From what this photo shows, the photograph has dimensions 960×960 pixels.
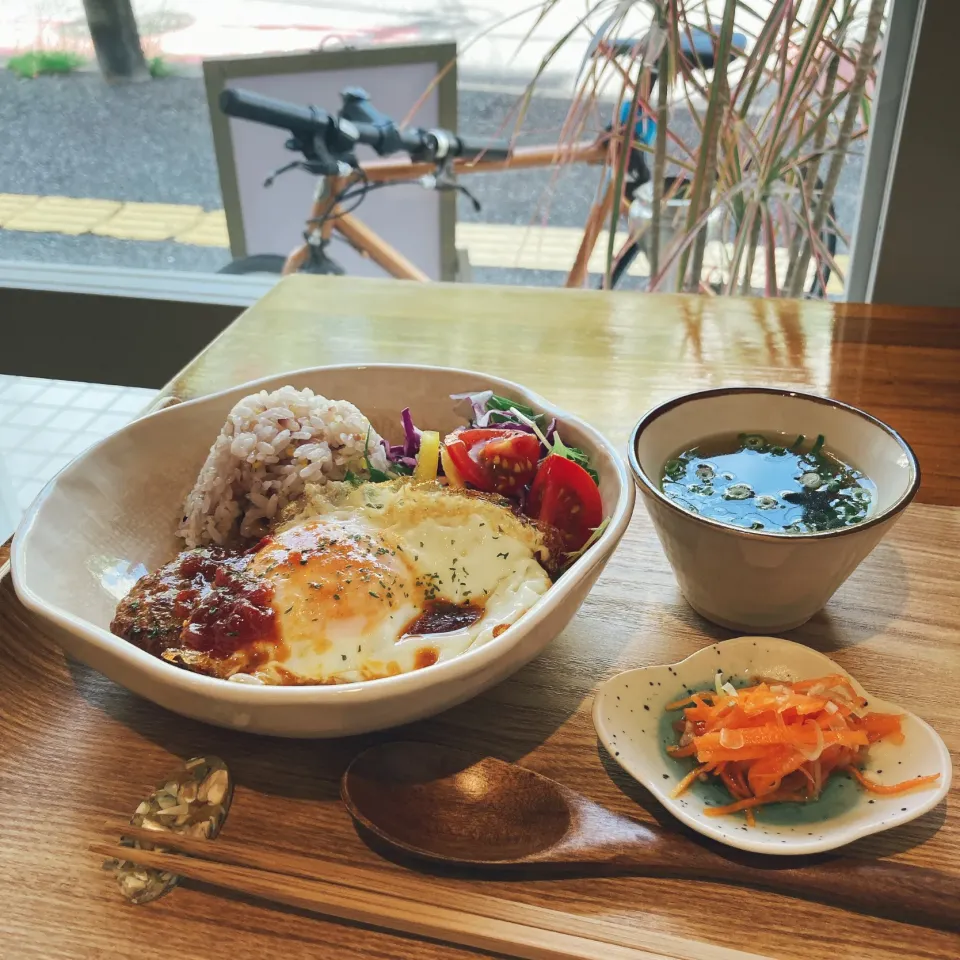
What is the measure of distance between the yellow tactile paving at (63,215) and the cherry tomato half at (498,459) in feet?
8.51

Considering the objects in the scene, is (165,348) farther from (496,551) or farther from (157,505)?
(496,551)

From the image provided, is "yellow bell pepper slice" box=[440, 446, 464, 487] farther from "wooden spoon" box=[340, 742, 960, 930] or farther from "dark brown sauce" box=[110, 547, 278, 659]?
"wooden spoon" box=[340, 742, 960, 930]

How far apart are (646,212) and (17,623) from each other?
2326mm

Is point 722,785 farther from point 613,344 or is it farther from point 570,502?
point 613,344

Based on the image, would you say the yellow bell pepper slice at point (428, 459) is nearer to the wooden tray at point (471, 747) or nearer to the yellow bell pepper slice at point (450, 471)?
the yellow bell pepper slice at point (450, 471)

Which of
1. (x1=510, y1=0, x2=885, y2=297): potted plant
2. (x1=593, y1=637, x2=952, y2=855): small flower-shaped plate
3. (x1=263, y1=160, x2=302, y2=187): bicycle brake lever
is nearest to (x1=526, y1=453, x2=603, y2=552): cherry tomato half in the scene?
(x1=593, y1=637, x2=952, y2=855): small flower-shaped plate

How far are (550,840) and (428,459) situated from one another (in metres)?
0.60

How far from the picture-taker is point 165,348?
3033 millimetres

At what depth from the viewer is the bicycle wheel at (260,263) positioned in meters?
3.32

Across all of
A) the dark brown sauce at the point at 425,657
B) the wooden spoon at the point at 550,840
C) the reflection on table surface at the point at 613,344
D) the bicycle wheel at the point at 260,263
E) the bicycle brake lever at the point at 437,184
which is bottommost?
the bicycle wheel at the point at 260,263

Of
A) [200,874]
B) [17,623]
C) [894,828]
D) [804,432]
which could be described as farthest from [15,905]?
[804,432]

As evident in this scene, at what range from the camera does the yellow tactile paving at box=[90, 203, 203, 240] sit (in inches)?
127

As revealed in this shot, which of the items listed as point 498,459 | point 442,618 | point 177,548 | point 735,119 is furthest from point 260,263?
point 442,618

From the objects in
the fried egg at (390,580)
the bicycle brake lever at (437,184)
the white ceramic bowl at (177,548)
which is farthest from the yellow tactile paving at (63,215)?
the fried egg at (390,580)
